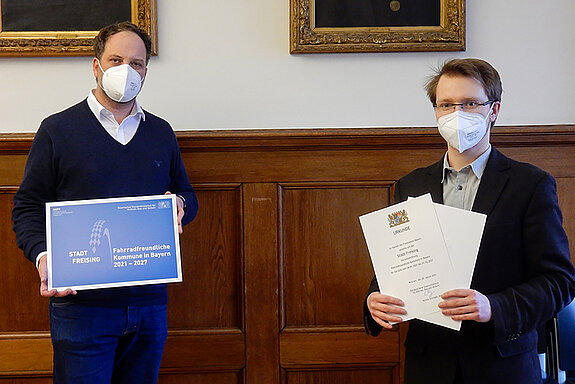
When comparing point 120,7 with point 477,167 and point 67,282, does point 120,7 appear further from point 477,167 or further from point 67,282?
point 477,167

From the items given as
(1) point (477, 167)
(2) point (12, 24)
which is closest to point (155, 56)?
(2) point (12, 24)

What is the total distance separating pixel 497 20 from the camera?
3107 millimetres

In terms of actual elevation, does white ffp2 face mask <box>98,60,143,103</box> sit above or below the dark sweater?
above

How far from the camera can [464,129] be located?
1.87 metres

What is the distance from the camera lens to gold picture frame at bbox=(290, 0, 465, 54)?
303 cm

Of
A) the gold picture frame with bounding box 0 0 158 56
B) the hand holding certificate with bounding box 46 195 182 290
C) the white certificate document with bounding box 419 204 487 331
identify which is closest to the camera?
the white certificate document with bounding box 419 204 487 331

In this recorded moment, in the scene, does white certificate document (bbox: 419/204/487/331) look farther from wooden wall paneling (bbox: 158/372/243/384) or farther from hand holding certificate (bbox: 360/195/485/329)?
wooden wall paneling (bbox: 158/372/243/384)

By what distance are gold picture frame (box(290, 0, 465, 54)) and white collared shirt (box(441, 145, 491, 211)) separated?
1.23m

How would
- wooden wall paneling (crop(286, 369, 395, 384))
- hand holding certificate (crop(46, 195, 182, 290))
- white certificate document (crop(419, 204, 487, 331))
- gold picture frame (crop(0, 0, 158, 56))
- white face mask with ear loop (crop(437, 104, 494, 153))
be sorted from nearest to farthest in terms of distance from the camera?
1. white certificate document (crop(419, 204, 487, 331))
2. white face mask with ear loop (crop(437, 104, 494, 153))
3. hand holding certificate (crop(46, 195, 182, 290))
4. gold picture frame (crop(0, 0, 158, 56))
5. wooden wall paneling (crop(286, 369, 395, 384))

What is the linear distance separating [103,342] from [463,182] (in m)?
1.26

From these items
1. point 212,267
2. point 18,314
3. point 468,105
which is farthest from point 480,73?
Answer: point 18,314

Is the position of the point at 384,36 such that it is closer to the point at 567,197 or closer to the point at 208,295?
the point at 567,197

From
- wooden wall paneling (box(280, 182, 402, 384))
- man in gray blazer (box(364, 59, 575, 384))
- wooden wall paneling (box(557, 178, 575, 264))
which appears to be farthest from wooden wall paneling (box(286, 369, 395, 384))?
man in gray blazer (box(364, 59, 575, 384))

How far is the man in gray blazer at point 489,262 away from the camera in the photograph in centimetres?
174
